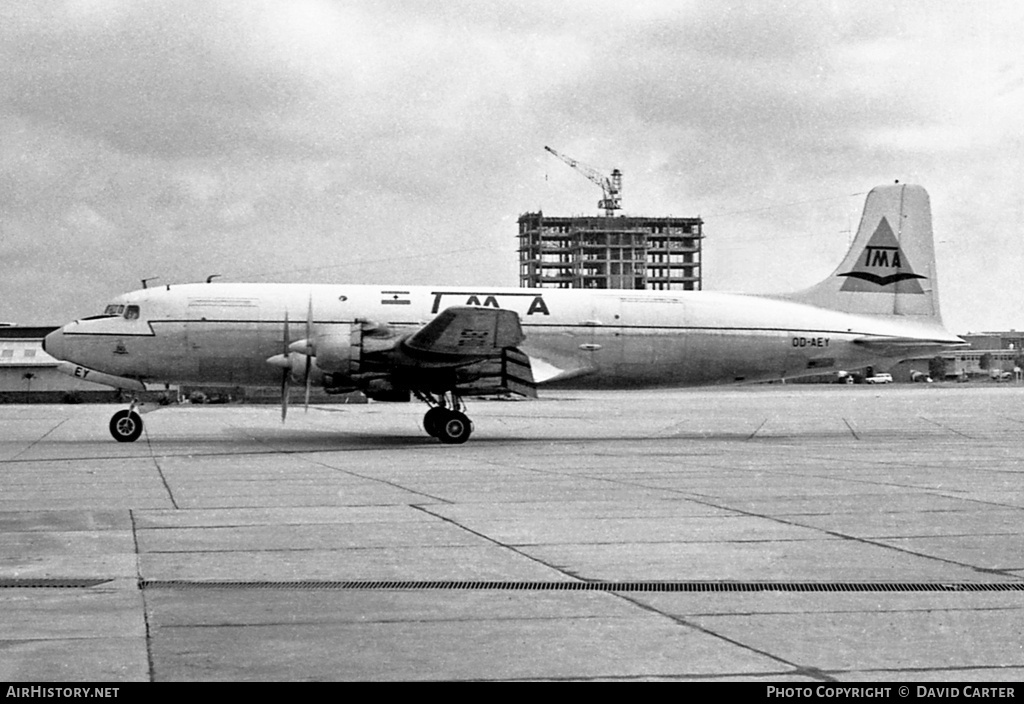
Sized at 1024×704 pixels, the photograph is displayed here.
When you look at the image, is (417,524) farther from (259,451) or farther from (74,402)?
(74,402)

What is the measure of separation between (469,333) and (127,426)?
28.2 ft

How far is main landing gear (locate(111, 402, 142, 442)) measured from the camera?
27.7 meters

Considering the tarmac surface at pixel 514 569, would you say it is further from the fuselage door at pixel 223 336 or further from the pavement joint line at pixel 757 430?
the pavement joint line at pixel 757 430

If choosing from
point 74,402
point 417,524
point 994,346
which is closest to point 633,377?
point 417,524

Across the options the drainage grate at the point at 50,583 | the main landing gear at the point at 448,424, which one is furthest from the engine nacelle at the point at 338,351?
the drainage grate at the point at 50,583

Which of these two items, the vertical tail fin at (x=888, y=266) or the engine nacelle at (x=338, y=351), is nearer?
the engine nacelle at (x=338, y=351)

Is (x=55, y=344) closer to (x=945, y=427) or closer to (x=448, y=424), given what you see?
(x=448, y=424)


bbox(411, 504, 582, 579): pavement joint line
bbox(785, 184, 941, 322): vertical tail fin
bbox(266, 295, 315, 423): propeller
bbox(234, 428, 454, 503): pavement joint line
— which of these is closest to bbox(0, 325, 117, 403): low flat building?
bbox(266, 295, 315, 423): propeller

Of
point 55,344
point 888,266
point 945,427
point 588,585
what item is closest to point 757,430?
point 945,427

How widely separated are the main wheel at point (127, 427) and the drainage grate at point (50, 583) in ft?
64.1

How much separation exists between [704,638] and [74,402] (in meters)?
74.9

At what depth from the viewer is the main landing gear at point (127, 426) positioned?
27688 mm
